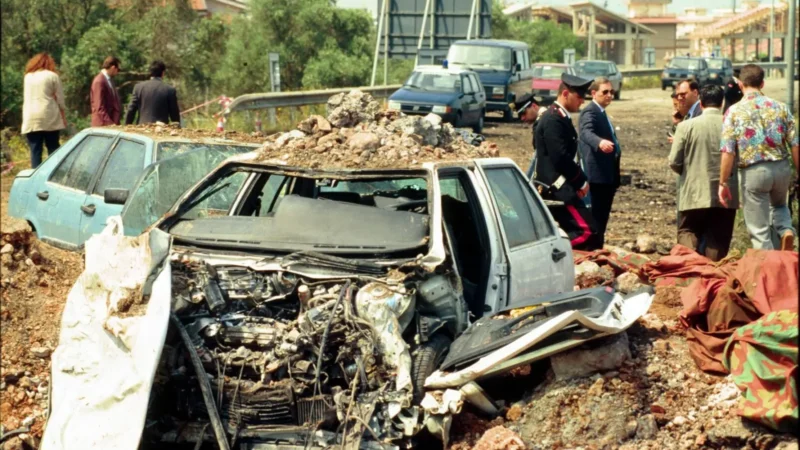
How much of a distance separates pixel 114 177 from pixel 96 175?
235 millimetres

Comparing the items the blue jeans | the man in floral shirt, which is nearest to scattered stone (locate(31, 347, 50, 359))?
the man in floral shirt

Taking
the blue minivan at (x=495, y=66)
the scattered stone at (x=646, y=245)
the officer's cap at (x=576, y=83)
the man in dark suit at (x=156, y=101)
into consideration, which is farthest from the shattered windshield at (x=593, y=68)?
the officer's cap at (x=576, y=83)

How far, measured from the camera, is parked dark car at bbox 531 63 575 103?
114ft

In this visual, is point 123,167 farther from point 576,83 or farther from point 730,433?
point 730,433

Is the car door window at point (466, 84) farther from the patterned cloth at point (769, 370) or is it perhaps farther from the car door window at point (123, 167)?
the patterned cloth at point (769, 370)

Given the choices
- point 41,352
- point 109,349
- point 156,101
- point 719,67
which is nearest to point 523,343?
point 109,349

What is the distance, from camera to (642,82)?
54781mm

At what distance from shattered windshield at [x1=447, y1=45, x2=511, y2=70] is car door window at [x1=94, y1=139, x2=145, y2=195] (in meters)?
21.4

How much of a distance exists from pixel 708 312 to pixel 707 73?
44474 mm

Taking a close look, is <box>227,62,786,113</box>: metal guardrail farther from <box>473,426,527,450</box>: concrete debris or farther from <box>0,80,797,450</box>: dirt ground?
<box>473,426,527,450</box>: concrete debris

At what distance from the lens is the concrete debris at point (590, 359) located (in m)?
5.52

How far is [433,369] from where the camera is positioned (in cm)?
542

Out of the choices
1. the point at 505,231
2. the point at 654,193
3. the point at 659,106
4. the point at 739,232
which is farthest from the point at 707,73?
the point at 505,231

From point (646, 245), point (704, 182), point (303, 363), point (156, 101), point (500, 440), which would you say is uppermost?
point (156, 101)
